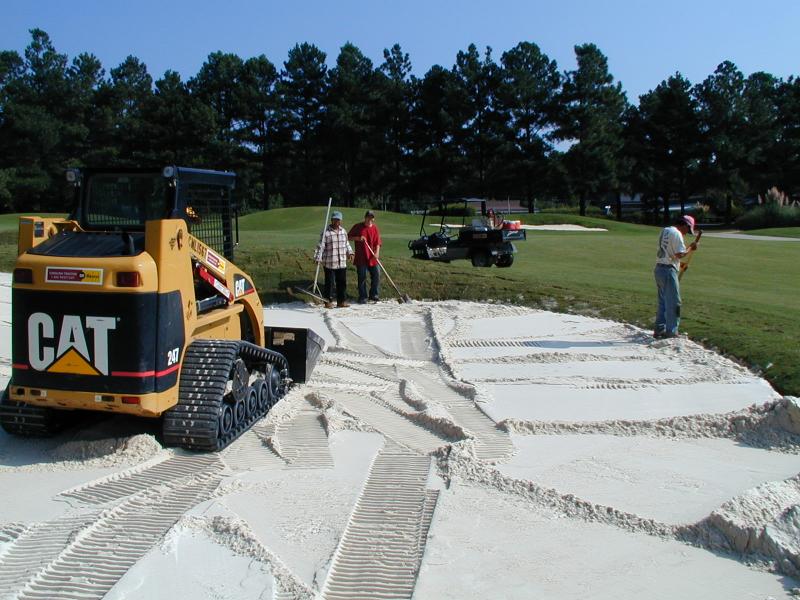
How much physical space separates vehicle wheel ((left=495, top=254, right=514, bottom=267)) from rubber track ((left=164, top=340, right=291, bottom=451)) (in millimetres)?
15344

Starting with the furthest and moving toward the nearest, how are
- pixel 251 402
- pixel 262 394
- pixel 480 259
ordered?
pixel 480 259, pixel 262 394, pixel 251 402

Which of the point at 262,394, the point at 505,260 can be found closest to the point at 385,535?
the point at 262,394

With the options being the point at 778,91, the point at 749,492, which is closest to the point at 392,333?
the point at 749,492

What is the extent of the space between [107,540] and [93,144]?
63268 millimetres

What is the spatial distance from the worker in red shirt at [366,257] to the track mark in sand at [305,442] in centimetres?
691

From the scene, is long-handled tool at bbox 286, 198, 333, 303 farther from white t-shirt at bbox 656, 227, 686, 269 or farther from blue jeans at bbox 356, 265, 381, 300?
white t-shirt at bbox 656, 227, 686, 269

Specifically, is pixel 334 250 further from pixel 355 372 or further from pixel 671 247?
pixel 671 247

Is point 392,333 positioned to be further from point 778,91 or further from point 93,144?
point 778,91

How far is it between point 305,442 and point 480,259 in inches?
601

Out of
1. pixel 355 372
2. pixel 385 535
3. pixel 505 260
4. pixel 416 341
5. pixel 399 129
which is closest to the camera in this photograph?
pixel 385 535

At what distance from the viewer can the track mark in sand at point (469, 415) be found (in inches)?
255

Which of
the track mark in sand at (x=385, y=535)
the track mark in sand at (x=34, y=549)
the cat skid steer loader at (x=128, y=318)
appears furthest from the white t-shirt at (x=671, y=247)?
the track mark in sand at (x=34, y=549)

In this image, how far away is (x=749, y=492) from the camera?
5156 millimetres

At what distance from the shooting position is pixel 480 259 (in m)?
21.5
